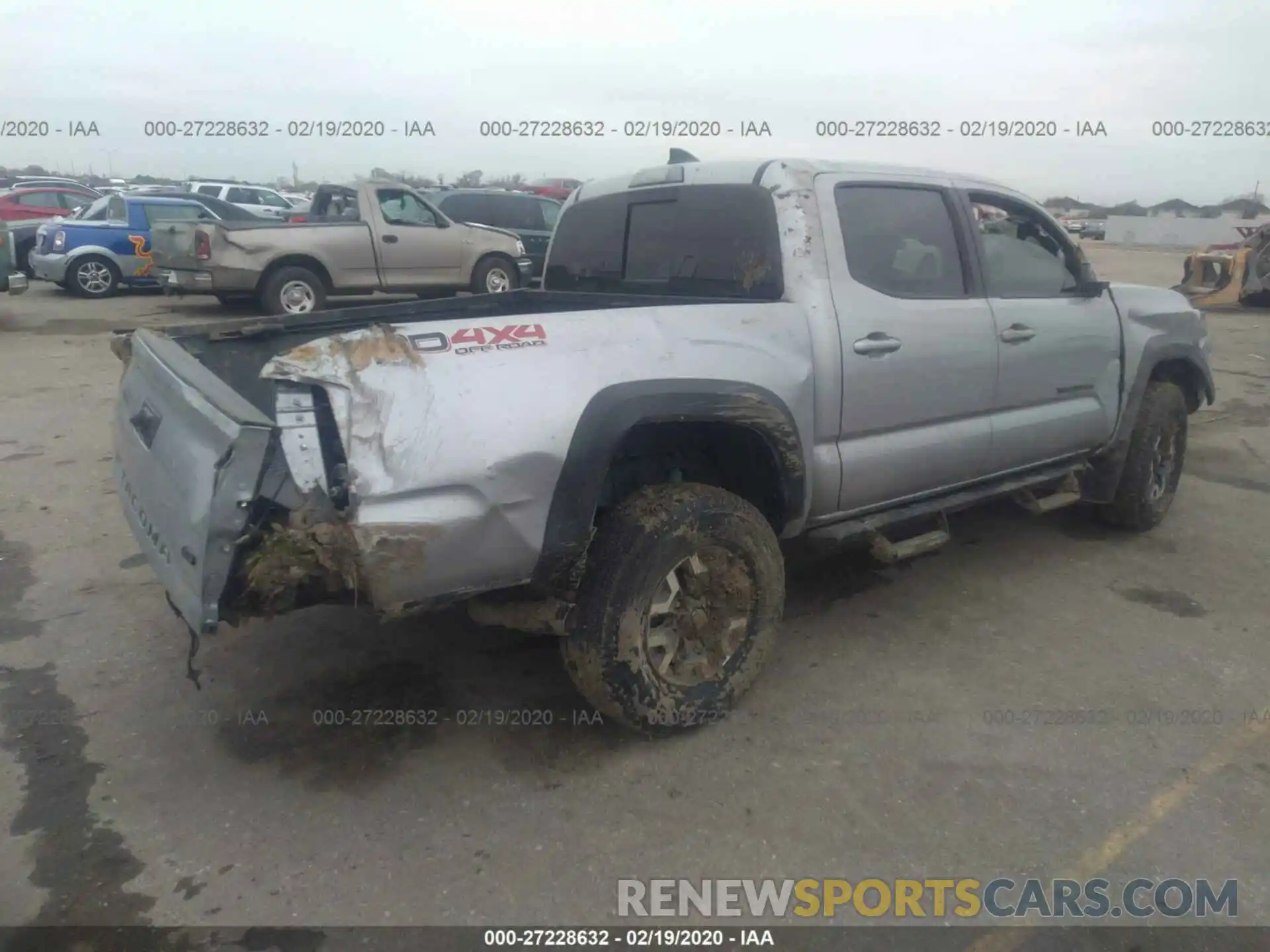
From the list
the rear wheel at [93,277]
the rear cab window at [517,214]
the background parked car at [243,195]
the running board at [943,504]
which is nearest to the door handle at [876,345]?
the running board at [943,504]

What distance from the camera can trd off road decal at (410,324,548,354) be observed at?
101 inches

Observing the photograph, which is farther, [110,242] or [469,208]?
[469,208]

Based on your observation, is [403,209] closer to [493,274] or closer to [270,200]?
[493,274]

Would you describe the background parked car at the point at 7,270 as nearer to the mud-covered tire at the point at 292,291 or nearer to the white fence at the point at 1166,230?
the mud-covered tire at the point at 292,291

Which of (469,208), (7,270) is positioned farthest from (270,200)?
(7,270)

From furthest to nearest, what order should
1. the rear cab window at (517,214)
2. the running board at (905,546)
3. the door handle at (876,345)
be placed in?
the rear cab window at (517,214) < the running board at (905,546) < the door handle at (876,345)

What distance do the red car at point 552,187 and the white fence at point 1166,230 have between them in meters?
30.9

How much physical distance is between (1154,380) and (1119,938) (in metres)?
3.53

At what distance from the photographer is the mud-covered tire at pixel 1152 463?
4992 mm

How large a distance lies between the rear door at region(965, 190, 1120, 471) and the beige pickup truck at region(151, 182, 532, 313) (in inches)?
287

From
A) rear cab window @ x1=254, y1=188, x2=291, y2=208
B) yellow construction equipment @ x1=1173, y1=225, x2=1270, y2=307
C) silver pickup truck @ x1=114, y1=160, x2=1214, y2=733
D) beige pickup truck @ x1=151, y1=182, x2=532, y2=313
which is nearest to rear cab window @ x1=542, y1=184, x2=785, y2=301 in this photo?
silver pickup truck @ x1=114, y1=160, x2=1214, y2=733

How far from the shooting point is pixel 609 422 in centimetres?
281

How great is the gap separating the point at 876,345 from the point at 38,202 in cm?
1923

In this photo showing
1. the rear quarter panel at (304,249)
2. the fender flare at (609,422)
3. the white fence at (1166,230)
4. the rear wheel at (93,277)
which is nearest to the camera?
the fender flare at (609,422)
